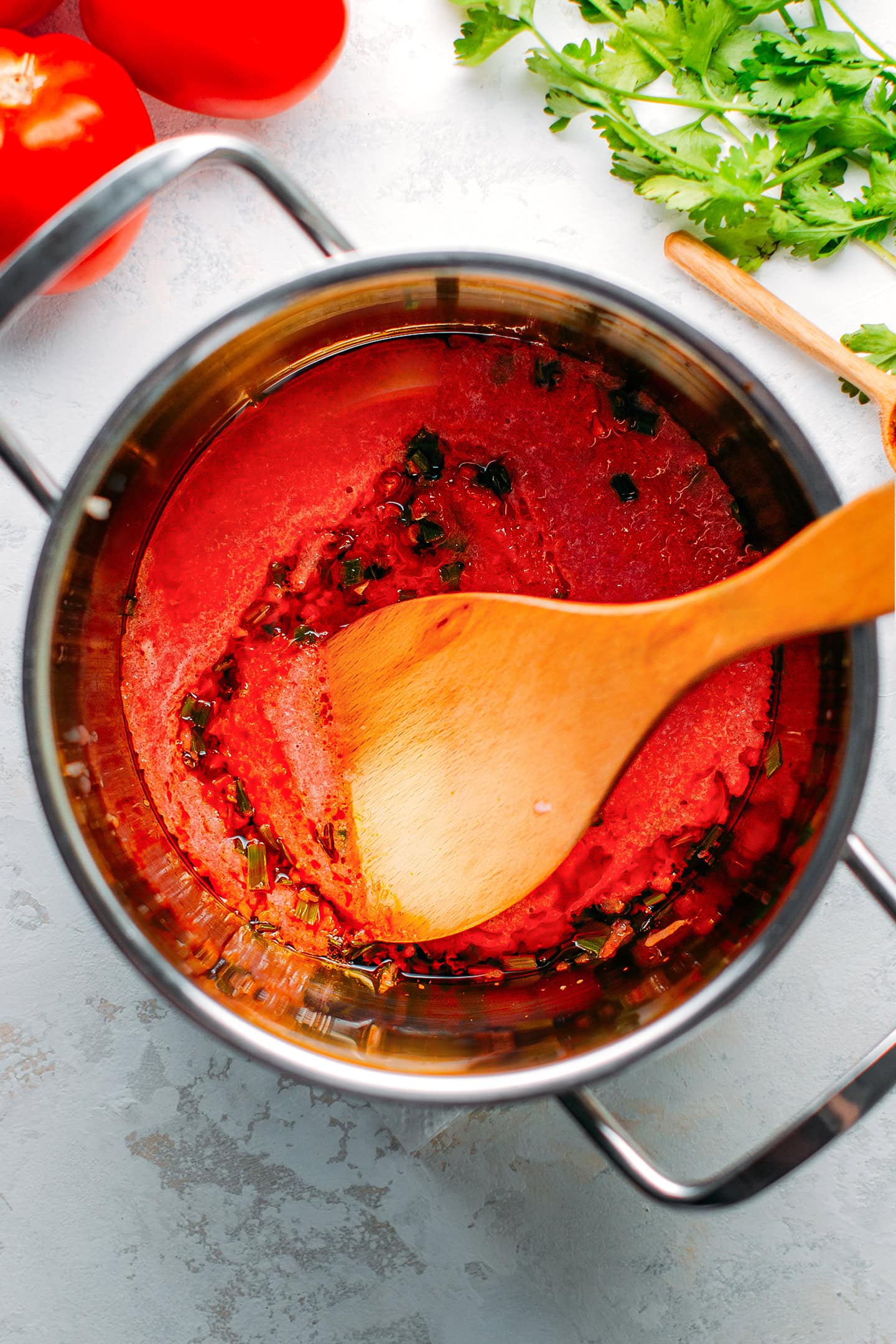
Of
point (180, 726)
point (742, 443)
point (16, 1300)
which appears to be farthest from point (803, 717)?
point (16, 1300)

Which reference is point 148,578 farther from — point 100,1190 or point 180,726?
point 100,1190

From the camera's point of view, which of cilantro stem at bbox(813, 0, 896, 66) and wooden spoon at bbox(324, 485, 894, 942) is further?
cilantro stem at bbox(813, 0, 896, 66)

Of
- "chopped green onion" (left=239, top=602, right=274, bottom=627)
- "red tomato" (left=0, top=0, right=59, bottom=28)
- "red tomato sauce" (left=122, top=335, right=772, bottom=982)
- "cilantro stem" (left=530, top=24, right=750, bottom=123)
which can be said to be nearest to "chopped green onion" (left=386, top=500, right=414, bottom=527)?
"red tomato sauce" (left=122, top=335, right=772, bottom=982)

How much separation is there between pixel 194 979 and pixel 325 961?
0.13 meters

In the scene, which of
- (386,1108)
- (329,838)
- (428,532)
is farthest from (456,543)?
(386,1108)

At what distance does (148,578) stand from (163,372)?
0.53 ft

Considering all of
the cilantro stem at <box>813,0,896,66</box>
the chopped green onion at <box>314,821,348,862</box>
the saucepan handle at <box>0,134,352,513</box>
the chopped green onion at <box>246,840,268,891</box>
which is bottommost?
the chopped green onion at <box>314,821,348,862</box>

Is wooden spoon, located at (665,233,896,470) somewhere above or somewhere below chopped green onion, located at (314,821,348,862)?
above

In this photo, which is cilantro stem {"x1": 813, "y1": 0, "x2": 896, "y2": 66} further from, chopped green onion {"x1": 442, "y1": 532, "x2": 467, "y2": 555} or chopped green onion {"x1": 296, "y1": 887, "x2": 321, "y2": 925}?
chopped green onion {"x1": 296, "y1": 887, "x2": 321, "y2": 925}

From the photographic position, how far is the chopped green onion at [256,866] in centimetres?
67

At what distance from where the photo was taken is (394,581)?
0.67m

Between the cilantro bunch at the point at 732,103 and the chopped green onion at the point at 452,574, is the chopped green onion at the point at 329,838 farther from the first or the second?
the cilantro bunch at the point at 732,103

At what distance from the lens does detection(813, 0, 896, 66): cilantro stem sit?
667 millimetres

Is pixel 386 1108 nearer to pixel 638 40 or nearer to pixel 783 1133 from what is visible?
pixel 783 1133
